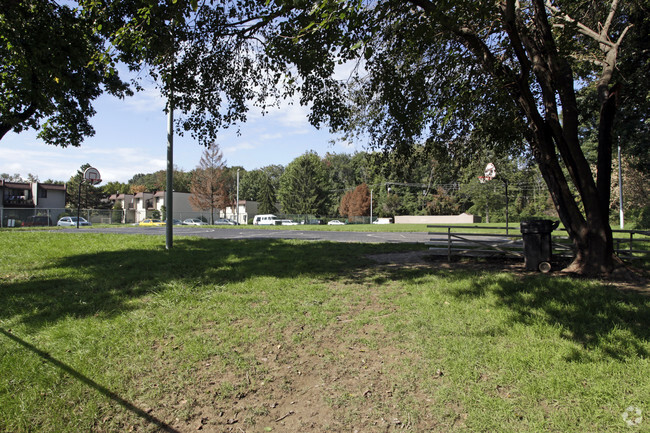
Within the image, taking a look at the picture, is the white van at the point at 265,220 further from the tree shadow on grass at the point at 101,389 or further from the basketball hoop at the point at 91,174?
the tree shadow on grass at the point at 101,389

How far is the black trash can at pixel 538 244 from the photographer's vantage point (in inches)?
290

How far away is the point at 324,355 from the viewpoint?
4.03m

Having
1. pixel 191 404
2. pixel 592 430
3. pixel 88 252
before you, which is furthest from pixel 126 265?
pixel 592 430

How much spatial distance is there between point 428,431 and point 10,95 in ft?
47.0

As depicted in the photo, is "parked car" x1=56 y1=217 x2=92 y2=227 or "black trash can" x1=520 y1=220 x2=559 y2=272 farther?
"parked car" x1=56 y1=217 x2=92 y2=227

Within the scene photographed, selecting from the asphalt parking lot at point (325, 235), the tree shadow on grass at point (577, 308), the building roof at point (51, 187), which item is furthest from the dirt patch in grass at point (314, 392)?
the building roof at point (51, 187)

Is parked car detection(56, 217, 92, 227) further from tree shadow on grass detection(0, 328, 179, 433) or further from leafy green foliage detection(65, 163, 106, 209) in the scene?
tree shadow on grass detection(0, 328, 179, 433)

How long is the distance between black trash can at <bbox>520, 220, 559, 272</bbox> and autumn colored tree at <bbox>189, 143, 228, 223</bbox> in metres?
47.2

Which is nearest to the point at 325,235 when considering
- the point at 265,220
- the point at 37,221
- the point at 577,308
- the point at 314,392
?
the point at 577,308

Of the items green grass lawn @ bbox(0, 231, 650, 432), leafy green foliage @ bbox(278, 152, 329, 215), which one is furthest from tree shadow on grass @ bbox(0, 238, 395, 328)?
leafy green foliage @ bbox(278, 152, 329, 215)

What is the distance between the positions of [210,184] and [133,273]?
46.4m

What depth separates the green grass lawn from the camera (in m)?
3.09

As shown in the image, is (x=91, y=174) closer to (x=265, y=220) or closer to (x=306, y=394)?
(x=265, y=220)

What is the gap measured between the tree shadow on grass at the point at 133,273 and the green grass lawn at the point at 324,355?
2.5 inches
